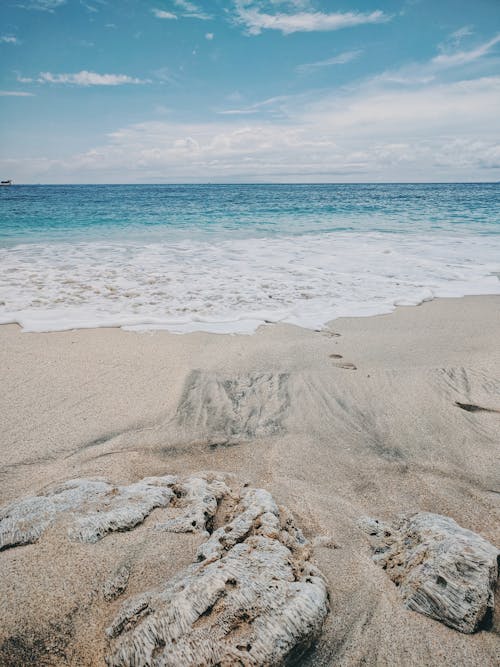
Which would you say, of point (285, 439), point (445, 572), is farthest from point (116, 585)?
point (285, 439)

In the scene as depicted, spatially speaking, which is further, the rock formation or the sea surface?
the sea surface

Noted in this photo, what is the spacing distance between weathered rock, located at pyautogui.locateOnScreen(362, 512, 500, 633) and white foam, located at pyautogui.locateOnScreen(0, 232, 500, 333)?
3.39 metres

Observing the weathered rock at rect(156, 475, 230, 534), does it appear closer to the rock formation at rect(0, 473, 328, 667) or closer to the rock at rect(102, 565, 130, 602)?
the rock formation at rect(0, 473, 328, 667)

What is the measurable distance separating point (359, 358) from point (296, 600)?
9.82 ft

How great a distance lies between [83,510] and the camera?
1875 mm

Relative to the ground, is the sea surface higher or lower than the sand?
higher

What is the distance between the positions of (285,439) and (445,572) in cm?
147

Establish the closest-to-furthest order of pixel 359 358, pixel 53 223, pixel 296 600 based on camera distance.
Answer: pixel 296 600, pixel 359 358, pixel 53 223

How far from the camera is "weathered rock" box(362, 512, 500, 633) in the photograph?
1427mm

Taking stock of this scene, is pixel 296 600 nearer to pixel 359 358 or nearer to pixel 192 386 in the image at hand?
pixel 192 386

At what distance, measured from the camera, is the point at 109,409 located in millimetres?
3199

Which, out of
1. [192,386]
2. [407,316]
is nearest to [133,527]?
[192,386]

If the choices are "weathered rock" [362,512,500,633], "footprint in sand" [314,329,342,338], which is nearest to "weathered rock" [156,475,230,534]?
"weathered rock" [362,512,500,633]

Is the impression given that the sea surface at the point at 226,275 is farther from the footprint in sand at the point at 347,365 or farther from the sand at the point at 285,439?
the footprint in sand at the point at 347,365
